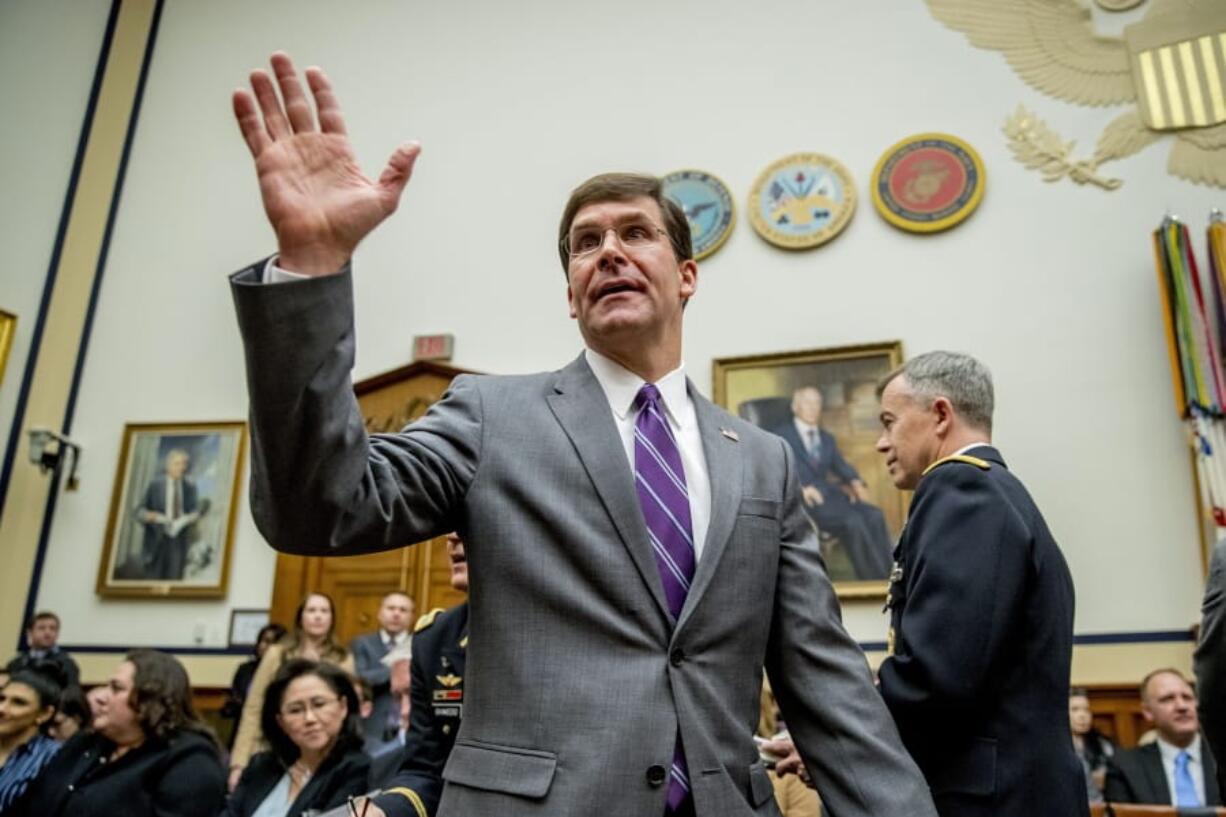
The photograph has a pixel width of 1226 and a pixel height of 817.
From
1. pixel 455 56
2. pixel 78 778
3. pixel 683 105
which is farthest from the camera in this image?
pixel 455 56

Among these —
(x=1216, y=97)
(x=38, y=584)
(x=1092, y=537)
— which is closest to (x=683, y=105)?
(x=1216, y=97)

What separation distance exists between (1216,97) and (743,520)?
655cm

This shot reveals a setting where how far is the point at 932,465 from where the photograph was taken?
219 centimetres

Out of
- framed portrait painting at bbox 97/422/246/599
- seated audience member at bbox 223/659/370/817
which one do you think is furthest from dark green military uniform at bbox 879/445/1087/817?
framed portrait painting at bbox 97/422/246/599

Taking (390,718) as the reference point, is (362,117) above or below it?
above

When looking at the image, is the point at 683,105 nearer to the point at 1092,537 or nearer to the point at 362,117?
the point at 362,117

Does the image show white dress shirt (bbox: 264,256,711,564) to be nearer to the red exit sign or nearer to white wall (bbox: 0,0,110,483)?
the red exit sign

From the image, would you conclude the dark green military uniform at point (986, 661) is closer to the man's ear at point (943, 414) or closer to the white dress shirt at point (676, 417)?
the man's ear at point (943, 414)

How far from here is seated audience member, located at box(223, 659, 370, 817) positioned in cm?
336

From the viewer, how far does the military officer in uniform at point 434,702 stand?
6.31ft

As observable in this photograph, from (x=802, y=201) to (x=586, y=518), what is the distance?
240 inches

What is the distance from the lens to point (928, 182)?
6719 millimetres

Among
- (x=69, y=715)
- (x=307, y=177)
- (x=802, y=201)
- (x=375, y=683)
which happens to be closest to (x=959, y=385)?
(x=307, y=177)

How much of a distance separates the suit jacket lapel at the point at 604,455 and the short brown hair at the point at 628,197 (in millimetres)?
229
